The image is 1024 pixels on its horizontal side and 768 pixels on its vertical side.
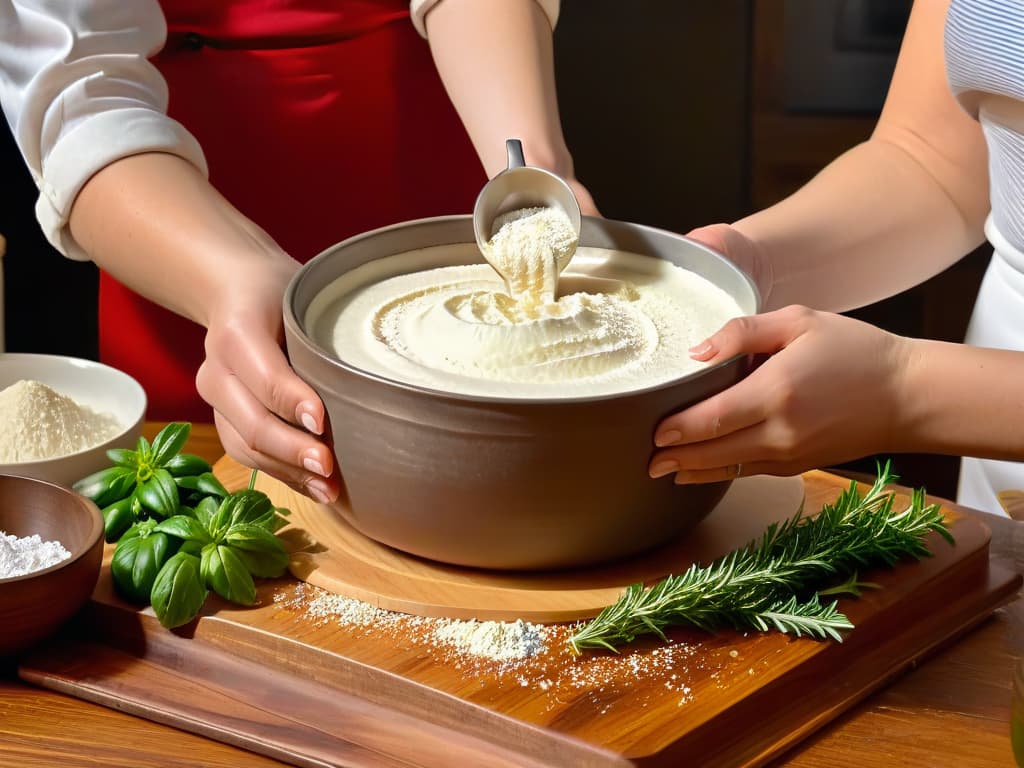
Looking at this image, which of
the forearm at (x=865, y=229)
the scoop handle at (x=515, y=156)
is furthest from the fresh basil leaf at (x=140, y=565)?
the forearm at (x=865, y=229)

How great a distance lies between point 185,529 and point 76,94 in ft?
2.03

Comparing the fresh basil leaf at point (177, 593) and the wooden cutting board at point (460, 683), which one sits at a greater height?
the fresh basil leaf at point (177, 593)

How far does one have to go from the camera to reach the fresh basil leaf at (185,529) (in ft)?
3.48

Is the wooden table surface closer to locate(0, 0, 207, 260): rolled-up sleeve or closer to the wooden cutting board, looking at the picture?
the wooden cutting board

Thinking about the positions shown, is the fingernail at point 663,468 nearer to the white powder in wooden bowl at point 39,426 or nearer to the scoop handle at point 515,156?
the scoop handle at point 515,156

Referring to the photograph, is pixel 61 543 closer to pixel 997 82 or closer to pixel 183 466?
pixel 183 466

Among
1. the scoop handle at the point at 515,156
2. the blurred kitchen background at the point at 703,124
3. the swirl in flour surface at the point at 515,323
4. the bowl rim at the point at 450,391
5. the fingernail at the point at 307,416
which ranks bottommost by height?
the blurred kitchen background at the point at 703,124

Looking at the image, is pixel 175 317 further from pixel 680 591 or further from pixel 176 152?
pixel 680 591

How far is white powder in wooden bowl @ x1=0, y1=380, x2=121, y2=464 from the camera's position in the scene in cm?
121

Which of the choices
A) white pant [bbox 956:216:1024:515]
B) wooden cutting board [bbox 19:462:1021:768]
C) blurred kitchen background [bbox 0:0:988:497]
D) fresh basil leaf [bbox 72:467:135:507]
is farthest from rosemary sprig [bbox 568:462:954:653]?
blurred kitchen background [bbox 0:0:988:497]

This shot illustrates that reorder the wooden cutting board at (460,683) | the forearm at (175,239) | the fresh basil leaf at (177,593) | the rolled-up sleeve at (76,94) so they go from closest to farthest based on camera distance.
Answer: the wooden cutting board at (460,683) → the fresh basil leaf at (177,593) → the forearm at (175,239) → the rolled-up sleeve at (76,94)

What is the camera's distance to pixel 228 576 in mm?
1040

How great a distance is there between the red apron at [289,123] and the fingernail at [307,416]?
2.41 feet

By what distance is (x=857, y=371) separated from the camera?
42.4 inches
